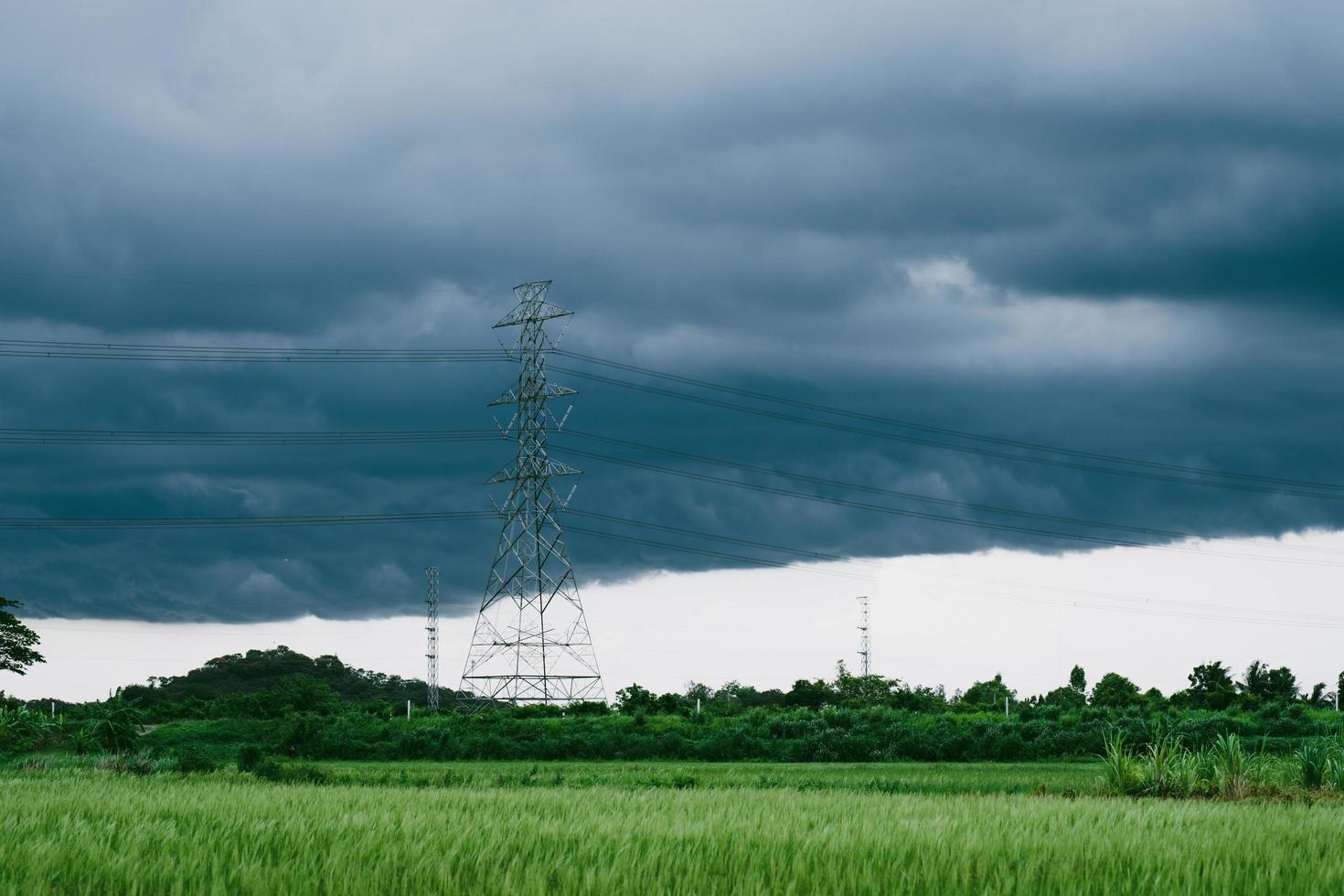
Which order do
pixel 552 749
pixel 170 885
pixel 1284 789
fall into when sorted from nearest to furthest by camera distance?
pixel 170 885 < pixel 1284 789 < pixel 552 749

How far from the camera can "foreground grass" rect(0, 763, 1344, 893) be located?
8711 mm

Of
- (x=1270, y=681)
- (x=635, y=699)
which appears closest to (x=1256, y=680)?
(x=1270, y=681)

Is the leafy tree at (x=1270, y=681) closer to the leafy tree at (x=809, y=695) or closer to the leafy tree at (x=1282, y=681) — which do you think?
the leafy tree at (x=1282, y=681)

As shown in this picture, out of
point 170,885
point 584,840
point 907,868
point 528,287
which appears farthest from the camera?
point 528,287

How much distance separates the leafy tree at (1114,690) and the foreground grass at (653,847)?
6300 centimetres

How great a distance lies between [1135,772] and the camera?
68.1 feet

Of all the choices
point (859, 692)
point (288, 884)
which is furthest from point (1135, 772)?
point (859, 692)

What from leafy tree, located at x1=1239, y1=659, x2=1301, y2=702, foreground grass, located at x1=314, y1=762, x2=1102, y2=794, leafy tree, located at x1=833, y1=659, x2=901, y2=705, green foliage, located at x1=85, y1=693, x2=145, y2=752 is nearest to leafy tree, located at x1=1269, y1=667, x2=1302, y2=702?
leafy tree, located at x1=1239, y1=659, x2=1301, y2=702

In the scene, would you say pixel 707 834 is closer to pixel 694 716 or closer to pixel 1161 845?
pixel 1161 845

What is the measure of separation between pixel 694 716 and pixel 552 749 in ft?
27.8

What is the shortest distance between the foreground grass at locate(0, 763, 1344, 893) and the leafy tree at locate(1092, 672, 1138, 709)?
62998 millimetres

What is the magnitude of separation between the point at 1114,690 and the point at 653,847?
78484mm

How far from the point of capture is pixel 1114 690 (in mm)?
80812

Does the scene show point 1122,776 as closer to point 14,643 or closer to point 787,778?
point 787,778
